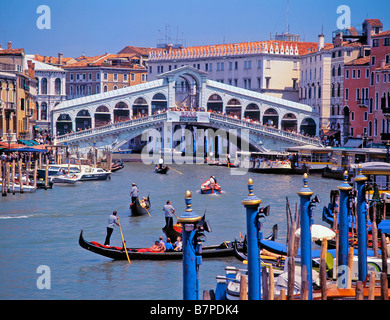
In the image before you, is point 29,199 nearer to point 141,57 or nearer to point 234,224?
point 234,224

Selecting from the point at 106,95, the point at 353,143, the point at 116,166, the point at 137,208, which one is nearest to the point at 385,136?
the point at 353,143

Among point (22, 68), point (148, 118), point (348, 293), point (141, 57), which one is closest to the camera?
point (348, 293)

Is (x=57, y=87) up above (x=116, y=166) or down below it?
above

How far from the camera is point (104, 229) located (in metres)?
14.3

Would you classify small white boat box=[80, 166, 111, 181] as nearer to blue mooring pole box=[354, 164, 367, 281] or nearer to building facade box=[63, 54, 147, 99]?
blue mooring pole box=[354, 164, 367, 281]

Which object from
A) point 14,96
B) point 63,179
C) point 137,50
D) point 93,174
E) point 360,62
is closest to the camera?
point 63,179

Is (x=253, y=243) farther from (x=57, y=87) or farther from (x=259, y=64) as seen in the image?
(x=57, y=87)

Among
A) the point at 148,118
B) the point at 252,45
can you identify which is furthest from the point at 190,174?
the point at 252,45

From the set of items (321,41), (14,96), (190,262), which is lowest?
(190,262)

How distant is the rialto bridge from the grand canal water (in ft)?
15.8

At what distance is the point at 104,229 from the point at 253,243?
25.1 feet

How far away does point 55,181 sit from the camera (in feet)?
72.3

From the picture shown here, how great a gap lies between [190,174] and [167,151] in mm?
7723

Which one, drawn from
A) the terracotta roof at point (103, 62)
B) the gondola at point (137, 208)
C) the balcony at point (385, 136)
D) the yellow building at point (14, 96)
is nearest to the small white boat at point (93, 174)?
the yellow building at point (14, 96)
